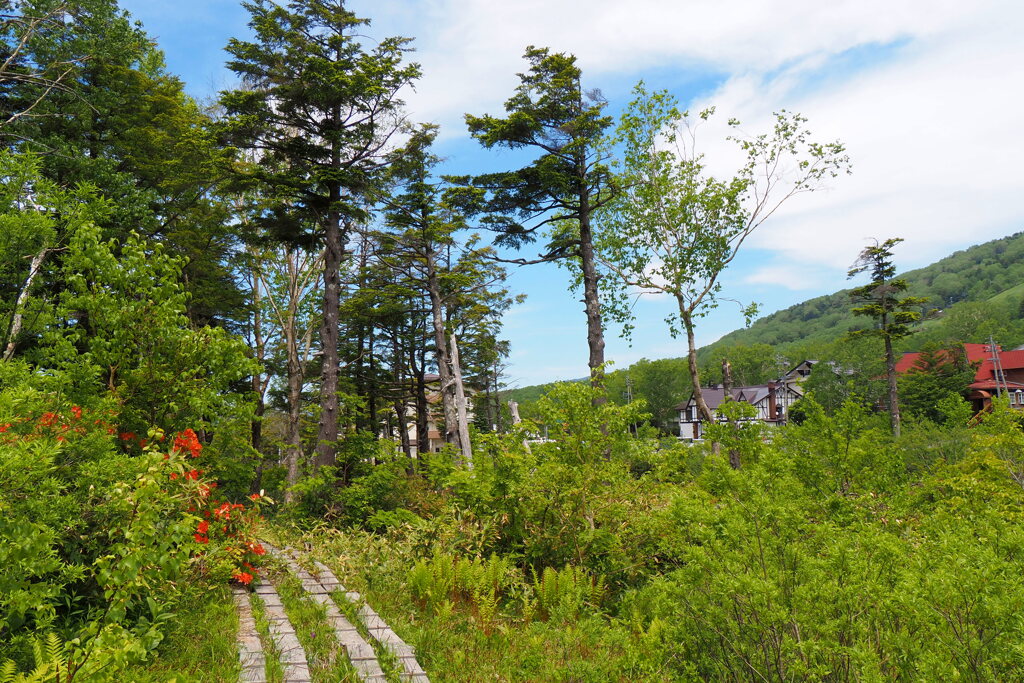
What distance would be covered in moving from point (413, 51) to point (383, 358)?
13.1 meters

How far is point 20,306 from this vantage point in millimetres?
5855

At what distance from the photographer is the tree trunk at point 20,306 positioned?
567 cm

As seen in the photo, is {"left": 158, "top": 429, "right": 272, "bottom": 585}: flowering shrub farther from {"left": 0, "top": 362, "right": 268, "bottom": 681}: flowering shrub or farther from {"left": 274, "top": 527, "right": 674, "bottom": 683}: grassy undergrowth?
{"left": 274, "top": 527, "right": 674, "bottom": 683}: grassy undergrowth

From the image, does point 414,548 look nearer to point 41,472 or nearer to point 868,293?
point 41,472

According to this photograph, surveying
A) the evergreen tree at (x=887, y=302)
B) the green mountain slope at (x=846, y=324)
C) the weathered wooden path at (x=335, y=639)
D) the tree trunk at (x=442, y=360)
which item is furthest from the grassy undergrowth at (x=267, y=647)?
the green mountain slope at (x=846, y=324)

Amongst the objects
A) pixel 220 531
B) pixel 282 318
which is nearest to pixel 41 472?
pixel 220 531

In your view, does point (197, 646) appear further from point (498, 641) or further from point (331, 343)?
point (331, 343)

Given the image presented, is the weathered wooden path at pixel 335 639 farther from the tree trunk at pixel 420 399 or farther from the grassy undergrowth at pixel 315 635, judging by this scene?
the tree trunk at pixel 420 399

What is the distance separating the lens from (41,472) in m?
3.12

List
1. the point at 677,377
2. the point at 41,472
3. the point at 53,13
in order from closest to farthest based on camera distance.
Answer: the point at 41,472 → the point at 53,13 → the point at 677,377

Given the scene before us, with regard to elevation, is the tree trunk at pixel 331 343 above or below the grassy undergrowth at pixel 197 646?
above

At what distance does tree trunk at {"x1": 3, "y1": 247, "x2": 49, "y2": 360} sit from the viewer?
18.6 ft

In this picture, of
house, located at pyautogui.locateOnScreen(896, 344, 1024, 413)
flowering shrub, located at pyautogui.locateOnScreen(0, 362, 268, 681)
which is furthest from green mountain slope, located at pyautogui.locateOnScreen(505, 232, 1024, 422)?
flowering shrub, located at pyautogui.locateOnScreen(0, 362, 268, 681)

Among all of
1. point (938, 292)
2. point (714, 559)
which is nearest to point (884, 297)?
point (714, 559)
